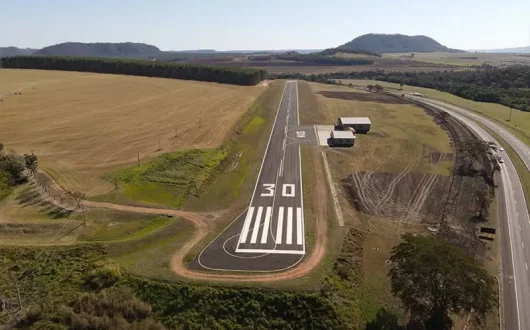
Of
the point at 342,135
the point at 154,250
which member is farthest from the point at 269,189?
the point at 342,135

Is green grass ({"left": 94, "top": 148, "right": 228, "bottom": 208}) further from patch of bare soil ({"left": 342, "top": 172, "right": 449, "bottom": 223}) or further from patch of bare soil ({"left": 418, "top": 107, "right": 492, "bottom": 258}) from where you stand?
patch of bare soil ({"left": 418, "top": 107, "right": 492, "bottom": 258})

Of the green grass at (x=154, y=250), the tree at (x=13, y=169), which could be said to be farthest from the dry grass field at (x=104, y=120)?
the green grass at (x=154, y=250)

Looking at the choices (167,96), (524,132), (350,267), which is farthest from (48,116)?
(524,132)

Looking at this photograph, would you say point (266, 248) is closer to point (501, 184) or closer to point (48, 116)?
point (501, 184)

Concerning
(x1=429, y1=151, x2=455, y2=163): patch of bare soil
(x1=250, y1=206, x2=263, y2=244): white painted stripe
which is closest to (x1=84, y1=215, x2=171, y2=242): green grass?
(x1=250, y1=206, x2=263, y2=244): white painted stripe

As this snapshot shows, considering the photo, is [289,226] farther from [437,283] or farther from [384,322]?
[437,283]

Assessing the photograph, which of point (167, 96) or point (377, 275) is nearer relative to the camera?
point (377, 275)

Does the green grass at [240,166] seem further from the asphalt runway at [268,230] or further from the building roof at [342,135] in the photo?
the building roof at [342,135]
